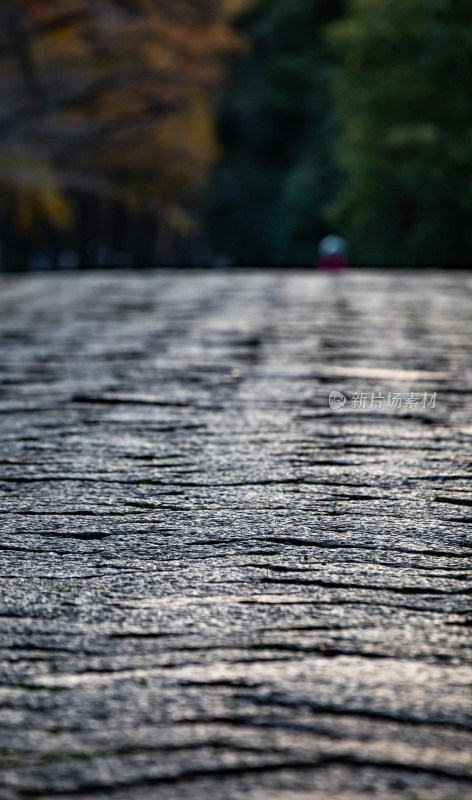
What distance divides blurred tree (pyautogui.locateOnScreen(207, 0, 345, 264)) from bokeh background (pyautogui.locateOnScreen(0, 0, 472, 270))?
0.06 meters

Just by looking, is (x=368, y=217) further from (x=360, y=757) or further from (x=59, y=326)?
(x=360, y=757)

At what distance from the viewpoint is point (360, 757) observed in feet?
6.88

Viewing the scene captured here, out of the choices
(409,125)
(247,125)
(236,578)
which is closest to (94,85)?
(409,125)

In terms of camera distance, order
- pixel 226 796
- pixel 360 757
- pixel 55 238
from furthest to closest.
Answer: pixel 55 238 → pixel 360 757 → pixel 226 796

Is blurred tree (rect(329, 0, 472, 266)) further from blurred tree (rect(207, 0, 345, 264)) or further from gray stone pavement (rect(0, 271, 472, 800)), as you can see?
gray stone pavement (rect(0, 271, 472, 800))

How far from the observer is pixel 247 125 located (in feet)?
121

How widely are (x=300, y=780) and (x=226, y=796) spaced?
0.46 ft

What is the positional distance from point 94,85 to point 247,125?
15942mm

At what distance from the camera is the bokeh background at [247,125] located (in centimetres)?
2078

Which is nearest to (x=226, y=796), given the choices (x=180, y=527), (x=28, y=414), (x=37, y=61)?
(x=180, y=527)

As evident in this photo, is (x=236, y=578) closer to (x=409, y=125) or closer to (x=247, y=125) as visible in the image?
(x=409, y=125)

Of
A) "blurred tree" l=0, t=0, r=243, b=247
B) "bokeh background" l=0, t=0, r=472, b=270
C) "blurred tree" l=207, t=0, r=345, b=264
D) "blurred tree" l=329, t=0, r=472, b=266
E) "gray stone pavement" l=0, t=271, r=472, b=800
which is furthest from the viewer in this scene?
"blurred tree" l=207, t=0, r=345, b=264

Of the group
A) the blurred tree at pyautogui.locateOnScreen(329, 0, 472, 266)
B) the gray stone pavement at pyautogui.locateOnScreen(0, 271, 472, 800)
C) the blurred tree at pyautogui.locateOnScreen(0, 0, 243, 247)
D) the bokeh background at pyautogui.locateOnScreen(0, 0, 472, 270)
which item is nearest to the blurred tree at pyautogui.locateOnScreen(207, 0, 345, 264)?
the bokeh background at pyautogui.locateOnScreen(0, 0, 472, 270)

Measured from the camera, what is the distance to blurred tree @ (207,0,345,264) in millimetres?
33312
